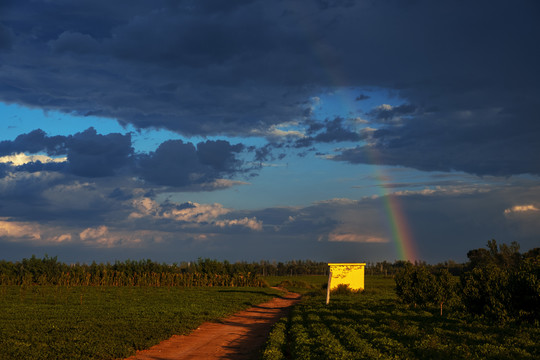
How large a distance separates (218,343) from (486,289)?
1572 centimetres

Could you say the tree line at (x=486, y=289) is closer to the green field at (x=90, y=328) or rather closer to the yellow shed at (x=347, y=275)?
the yellow shed at (x=347, y=275)

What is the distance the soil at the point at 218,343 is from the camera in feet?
57.5

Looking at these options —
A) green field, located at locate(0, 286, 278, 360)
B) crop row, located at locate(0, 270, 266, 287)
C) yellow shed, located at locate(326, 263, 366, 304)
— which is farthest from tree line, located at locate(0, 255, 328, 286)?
green field, located at locate(0, 286, 278, 360)

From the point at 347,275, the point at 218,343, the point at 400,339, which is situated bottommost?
the point at 218,343

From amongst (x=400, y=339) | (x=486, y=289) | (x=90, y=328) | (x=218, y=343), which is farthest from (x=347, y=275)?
(x=90, y=328)

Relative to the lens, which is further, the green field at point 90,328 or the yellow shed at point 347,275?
the yellow shed at point 347,275

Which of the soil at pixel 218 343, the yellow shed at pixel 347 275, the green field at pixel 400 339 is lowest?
the soil at pixel 218 343

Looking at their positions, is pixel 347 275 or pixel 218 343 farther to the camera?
pixel 347 275

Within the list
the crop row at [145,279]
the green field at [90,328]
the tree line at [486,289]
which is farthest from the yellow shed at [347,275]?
the crop row at [145,279]

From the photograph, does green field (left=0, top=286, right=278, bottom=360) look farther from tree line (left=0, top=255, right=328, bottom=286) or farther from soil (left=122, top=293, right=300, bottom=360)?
tree line (left=0, top=255, right=328, bottom=286)

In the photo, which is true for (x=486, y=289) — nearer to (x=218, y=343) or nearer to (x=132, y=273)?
(x=218, y=343)

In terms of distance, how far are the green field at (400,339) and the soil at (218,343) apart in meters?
1.12

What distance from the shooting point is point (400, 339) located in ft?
62.0

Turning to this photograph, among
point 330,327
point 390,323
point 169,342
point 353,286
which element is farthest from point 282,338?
point 353,286
